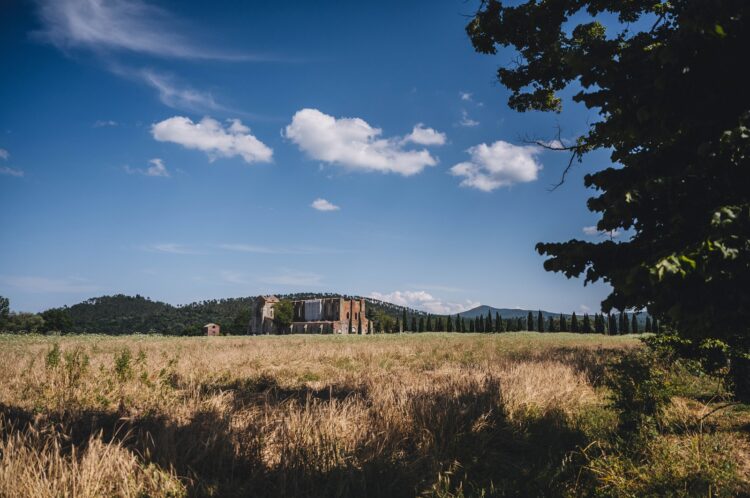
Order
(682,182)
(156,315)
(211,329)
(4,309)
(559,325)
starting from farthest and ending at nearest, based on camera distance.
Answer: (156,315), (211,329), (559,325), (4,309), (682,182)

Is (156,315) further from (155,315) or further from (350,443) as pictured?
(350,443)

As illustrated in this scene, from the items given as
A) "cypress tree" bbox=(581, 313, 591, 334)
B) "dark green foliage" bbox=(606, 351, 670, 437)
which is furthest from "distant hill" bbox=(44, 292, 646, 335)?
"dark green foliage" bbox=(606, 351, 670, 437)

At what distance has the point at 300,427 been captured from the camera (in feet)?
15.9

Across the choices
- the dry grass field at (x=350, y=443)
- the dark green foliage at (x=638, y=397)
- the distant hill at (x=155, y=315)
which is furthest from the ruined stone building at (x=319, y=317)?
the dark green foliage at (x=638, y=397)

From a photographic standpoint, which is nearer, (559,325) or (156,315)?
(559,325)

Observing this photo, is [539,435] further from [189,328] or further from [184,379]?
[189,328]

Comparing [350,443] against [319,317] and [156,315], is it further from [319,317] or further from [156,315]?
[156,315]

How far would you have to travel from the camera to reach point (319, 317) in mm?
86750

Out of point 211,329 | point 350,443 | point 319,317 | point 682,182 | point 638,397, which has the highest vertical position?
point 682,182

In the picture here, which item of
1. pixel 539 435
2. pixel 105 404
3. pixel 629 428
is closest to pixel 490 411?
pixel 539 435

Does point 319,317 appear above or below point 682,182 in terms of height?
below

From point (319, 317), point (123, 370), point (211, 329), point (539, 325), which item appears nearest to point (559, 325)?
point (539, 325)

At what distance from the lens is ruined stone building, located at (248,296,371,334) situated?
8300cm

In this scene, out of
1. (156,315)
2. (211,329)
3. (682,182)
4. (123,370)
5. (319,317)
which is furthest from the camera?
(156,315)
